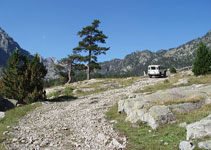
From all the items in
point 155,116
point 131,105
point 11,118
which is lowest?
point 11,118

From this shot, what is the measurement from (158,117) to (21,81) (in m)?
16.8

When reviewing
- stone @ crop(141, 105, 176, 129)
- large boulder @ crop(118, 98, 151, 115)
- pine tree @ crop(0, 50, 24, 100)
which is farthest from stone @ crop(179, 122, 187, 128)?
pine tree @ crop(0, 50, 24, 100)

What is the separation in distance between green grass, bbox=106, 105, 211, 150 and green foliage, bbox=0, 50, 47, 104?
14.1 metres

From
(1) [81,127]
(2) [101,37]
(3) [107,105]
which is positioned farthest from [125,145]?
(2) [101,37]

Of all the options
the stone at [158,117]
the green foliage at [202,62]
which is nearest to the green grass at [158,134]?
the stone at [158,117]

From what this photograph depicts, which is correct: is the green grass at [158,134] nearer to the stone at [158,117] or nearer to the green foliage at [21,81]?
the stone at [158,117]

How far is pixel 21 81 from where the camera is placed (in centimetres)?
2086

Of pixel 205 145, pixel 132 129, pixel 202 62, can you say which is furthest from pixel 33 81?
pixel 202 62

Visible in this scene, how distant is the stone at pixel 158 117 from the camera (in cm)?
998

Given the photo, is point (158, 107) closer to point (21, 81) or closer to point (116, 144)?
point (116, 144)

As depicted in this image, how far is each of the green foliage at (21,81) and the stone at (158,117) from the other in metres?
15.3

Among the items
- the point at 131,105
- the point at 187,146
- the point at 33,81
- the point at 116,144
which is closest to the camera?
the point at 187,146

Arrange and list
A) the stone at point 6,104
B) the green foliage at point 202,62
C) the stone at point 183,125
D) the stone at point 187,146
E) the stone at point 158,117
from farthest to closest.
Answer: the green foliage at point 202,62 → the stone at point 6,104 → the stone at point 158,117 → the stone at point 183,125 → the stone at point 187,146

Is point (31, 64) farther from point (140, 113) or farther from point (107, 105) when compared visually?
point (140, 113)
